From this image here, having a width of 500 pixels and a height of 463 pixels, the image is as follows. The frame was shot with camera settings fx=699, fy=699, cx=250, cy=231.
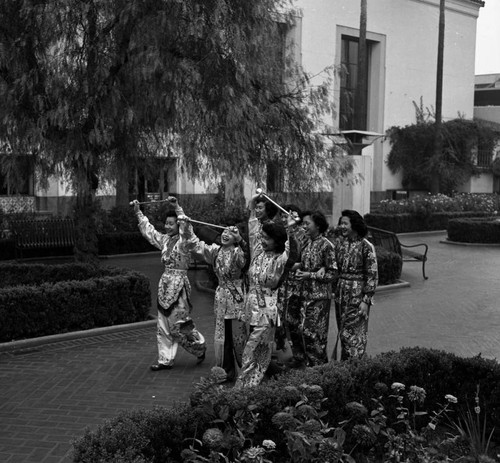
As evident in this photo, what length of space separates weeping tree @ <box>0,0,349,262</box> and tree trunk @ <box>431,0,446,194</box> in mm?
22527

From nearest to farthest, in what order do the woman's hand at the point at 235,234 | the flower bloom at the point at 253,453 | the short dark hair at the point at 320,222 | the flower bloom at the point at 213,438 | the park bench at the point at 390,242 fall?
the flower bloom at the point at 253,453 < the flower bloom at the point at 213,438 < the woman's hand at the point at 235,234 < the short dark hair at the point at 320,222 < the park bench at the point at 390,242

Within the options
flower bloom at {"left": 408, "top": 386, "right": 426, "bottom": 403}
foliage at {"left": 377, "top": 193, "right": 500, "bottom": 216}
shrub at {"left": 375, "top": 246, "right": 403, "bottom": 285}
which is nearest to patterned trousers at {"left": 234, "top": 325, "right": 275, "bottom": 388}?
flower bloom at {"left": 408, "top": 386, "right": 426, "bottom": 403}

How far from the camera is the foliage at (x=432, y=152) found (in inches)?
1438

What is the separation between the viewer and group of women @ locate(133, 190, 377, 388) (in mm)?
6438

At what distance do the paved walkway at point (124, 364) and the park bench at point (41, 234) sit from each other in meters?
4.20

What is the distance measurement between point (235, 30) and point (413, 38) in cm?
2794

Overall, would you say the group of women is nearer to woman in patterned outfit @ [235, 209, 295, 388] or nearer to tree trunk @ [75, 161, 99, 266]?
woman in patterned outfit @ [235, 209, 295, 388]

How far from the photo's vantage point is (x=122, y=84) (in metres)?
10.2

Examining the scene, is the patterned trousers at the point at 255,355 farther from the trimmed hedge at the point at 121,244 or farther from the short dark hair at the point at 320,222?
the trimmed hedge at the point at 121,244

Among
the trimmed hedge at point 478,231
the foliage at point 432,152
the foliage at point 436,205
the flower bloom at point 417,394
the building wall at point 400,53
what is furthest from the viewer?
the foliage at point 432,152

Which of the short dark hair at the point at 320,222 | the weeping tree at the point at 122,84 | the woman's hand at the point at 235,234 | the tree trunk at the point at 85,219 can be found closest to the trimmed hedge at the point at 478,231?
the weeping tree at the point at 122,84

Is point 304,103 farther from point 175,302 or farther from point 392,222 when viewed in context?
point 392,222

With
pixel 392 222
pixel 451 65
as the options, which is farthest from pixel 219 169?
pixel 451 65

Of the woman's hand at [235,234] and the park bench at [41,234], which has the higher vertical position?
the woman's hand at [235,234]
